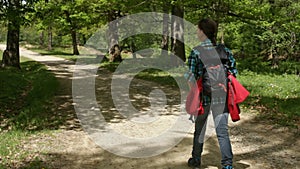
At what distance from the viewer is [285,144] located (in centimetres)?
640

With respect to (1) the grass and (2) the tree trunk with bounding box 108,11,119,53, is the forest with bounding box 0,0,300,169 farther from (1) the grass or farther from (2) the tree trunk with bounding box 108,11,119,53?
(2) the tree trunk with bounding box 108,11,119,53

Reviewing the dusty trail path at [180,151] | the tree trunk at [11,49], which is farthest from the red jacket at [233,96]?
the tree trunk at [11,49]

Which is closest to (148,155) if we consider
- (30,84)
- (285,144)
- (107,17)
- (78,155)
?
(78,155)

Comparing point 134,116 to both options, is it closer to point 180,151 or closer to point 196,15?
point 180,151

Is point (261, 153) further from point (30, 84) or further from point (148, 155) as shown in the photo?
point (30, 84)

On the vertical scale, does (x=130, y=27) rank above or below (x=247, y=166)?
above

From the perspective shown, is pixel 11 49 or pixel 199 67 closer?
pixel 199 67

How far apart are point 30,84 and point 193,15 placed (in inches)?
418

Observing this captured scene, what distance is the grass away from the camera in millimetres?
5685

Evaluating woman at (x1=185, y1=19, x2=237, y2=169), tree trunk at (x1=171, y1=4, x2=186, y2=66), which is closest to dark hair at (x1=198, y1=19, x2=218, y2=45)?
woman at (x1=185, y1=19, x2=237, y2=169)

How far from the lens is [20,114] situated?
8.38m

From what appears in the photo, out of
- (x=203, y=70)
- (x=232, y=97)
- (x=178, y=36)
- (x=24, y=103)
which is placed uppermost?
(x=178, y=36)

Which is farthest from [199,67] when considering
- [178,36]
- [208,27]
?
[178,36]

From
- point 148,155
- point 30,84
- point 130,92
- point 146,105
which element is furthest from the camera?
point 30,84
